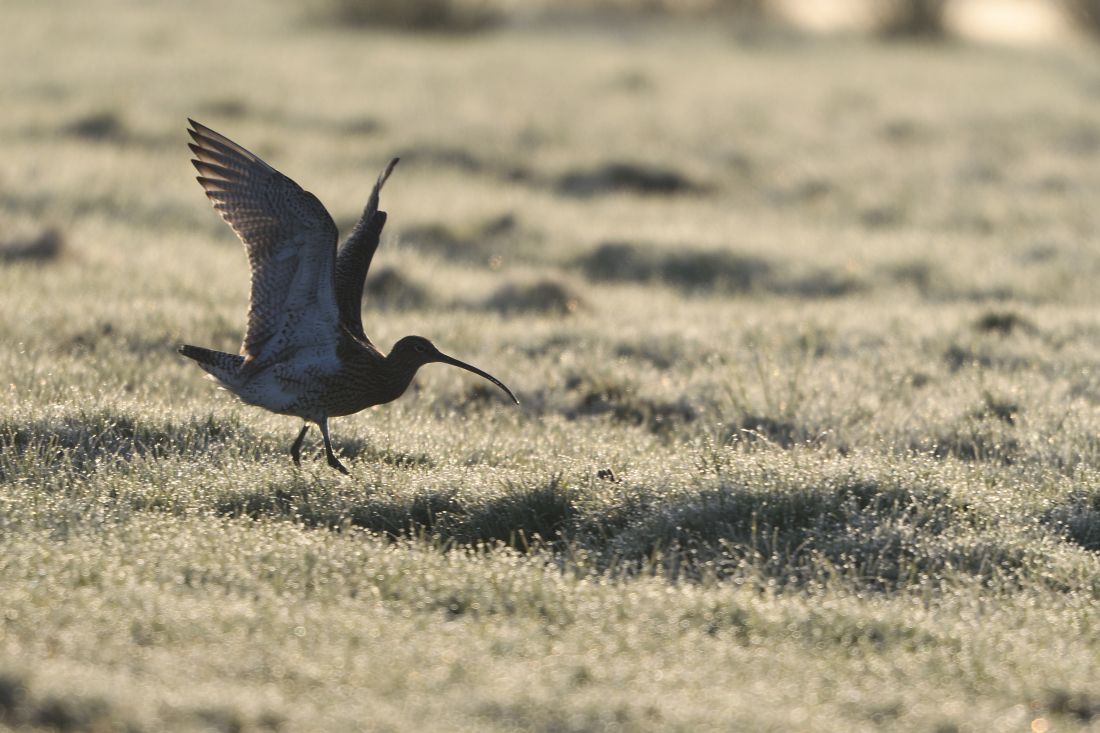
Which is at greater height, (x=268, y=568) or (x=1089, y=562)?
(x=268, y=568)

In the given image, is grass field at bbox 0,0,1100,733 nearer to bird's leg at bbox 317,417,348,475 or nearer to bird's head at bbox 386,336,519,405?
bird's leg at bbox 317,417,348,475

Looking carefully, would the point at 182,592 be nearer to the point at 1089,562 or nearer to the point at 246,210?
the point at 246,210

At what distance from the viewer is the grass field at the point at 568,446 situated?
372cm

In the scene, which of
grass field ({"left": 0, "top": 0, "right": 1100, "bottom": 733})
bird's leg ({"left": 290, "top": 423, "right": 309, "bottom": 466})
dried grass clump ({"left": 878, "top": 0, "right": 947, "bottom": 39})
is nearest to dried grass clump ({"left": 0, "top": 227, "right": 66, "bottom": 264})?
grass field ({"left": 0, "top": 0, "right": 1100, "bottom": 733})

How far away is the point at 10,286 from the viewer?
8.88m

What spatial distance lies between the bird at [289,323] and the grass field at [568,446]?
38 centimetres

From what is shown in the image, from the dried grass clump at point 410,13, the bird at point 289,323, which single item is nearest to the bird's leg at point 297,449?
the bird at point 289,323

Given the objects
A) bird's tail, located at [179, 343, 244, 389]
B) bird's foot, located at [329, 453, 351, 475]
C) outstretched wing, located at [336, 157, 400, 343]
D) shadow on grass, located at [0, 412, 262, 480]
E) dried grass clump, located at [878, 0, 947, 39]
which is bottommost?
bird's foot, located at [329, 453, 351, 475]

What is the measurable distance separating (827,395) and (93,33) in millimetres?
19317

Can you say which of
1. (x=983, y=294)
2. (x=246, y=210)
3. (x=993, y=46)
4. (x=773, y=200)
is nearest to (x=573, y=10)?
(x=993, y=46)

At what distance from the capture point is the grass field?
372 cm

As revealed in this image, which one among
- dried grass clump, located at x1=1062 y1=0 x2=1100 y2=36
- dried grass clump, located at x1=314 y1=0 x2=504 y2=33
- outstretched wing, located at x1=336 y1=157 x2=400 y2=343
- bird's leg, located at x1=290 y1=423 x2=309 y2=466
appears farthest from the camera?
dried grass clump, located at x1=1062 y1=0 x2=1100 y2=36

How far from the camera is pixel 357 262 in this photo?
20.0 ft

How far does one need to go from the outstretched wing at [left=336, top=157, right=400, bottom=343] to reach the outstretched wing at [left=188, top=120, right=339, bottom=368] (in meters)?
0.32
